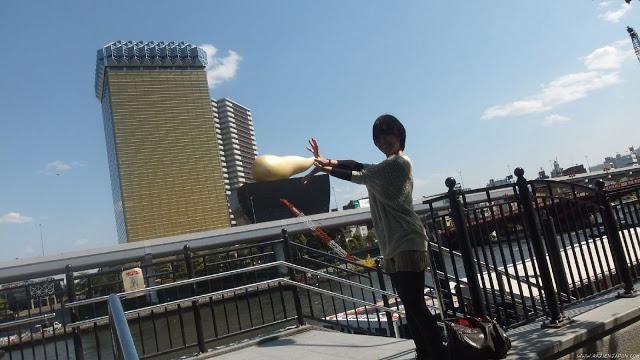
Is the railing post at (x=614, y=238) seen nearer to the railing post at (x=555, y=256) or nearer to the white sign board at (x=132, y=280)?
the railing post at (x=555, y=256)

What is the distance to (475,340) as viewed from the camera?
314 cm

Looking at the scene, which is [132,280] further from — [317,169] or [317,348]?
[317,169]

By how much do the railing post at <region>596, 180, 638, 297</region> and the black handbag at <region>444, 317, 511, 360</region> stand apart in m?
2.14

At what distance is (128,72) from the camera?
133125 mm

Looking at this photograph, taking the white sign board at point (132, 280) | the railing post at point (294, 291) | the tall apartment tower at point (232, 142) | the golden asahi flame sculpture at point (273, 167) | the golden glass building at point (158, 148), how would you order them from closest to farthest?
the white sign board at point (132, 280)
the railing post at point (294, 291)
the golden asahi flame sculpture at point (273, 167)
the golden glass building at point (158, 148)
the tall apartment tower at point (232, 142)

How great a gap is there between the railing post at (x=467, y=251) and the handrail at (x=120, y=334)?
105 inches

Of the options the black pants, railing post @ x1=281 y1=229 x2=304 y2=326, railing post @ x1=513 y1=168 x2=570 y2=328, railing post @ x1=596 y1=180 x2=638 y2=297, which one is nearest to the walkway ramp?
railing post @ x1=281 y1=229 x2=304 y2=326

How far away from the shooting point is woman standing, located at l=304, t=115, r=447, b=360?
9.95ft

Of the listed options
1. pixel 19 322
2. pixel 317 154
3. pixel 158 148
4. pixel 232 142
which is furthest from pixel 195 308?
pixel 232 142

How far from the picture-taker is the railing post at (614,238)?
15.2ft

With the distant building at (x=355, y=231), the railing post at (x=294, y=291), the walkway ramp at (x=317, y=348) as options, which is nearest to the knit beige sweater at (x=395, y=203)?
the walkway ramp at (x=317, y=348)

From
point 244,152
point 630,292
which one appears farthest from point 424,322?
point 244,152

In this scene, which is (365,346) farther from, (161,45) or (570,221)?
(161,45)

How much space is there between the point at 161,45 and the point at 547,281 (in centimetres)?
16140
